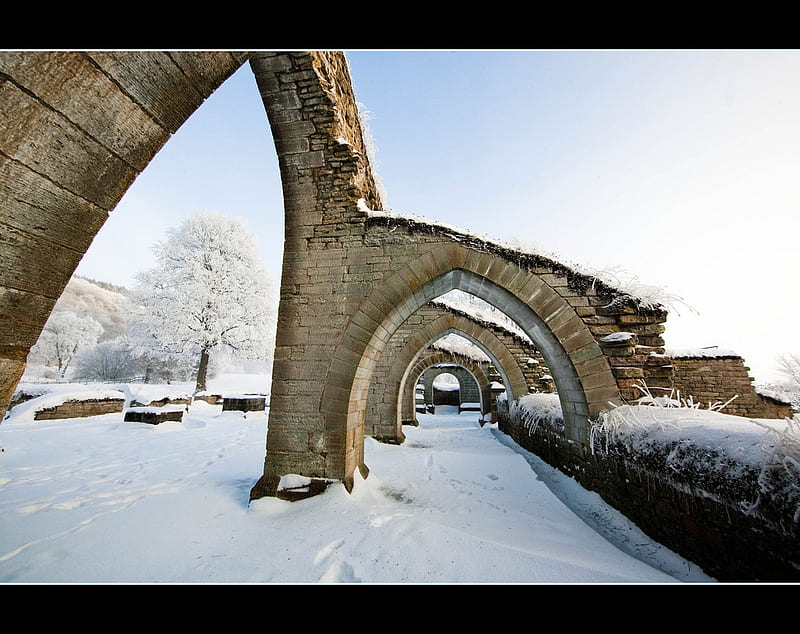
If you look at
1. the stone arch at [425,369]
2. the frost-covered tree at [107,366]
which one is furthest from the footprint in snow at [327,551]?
the frost-covered tree at [107,366]

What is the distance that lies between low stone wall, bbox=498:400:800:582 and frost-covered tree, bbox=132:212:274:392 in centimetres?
1777

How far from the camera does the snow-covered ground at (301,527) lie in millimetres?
2518

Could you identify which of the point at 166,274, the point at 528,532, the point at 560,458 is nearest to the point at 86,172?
the point at 528,532

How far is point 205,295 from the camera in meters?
16.9

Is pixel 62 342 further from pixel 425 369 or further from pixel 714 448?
pixel 714 448

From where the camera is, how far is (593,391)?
436cm

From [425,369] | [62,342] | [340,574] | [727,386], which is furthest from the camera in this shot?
[62,342]

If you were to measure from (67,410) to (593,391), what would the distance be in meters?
14.2

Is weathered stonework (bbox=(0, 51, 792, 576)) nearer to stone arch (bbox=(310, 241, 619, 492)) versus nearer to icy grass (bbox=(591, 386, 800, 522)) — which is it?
stone arch (bbox=(310, 241, 619, 492))

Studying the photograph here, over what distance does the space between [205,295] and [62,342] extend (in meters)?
22.0

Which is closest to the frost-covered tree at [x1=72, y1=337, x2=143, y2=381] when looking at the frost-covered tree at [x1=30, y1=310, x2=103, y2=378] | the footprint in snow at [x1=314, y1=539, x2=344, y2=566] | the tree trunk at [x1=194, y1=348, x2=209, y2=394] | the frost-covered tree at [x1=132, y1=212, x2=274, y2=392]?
the frost-covered tree at [x1=30, y1=310, x2=103, y2=378]

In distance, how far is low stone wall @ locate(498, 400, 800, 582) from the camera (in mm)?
1840

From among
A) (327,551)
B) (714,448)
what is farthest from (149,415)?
(714,448)

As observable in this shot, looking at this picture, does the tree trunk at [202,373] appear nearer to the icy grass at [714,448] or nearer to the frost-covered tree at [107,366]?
the frost-covered tree at [107,366]
